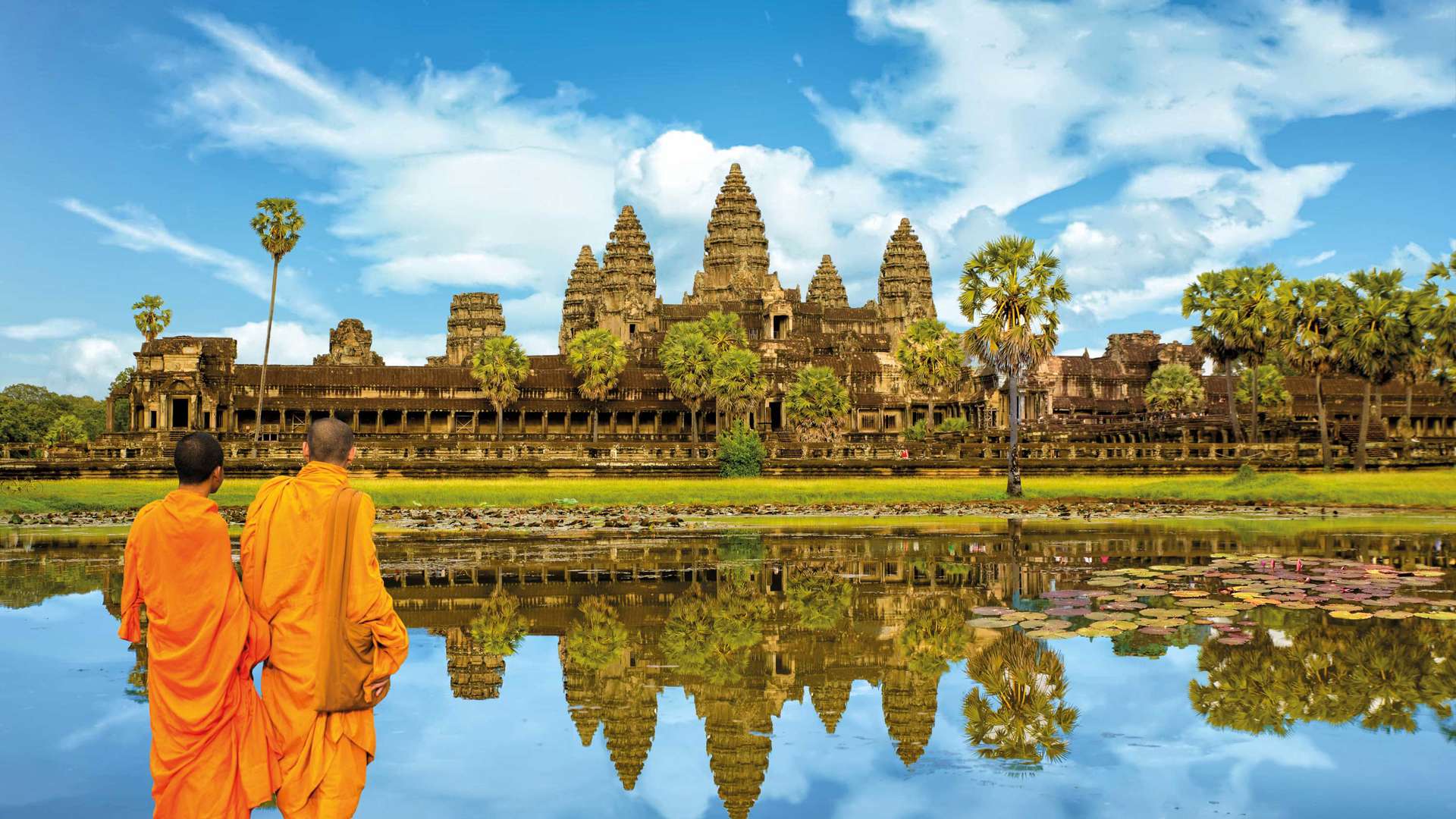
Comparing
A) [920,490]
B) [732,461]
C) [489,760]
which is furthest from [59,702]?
[732,461]

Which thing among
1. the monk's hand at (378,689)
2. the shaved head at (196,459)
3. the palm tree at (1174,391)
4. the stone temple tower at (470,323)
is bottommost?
the monk's hand at (378,689)

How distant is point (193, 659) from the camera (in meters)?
5.48

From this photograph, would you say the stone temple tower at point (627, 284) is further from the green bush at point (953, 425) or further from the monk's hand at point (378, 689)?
the monk's hand at point (378, 689)

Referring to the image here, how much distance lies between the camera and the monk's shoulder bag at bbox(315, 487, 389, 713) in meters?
5.63

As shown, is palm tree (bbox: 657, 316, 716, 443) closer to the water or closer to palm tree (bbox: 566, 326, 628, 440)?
palm tree (bbox: 566, 326, 628, 440)

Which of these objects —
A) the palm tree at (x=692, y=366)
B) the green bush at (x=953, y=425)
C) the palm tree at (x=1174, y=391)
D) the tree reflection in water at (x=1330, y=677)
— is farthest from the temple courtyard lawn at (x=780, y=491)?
the palm tree at (x=1174, y=391)

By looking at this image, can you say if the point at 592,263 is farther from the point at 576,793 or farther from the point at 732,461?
the point at 576,793

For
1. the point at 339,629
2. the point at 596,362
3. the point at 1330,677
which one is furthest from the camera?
the point at 596,362

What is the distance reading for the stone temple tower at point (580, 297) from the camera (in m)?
110

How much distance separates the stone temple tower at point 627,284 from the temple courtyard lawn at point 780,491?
58908 millimetres

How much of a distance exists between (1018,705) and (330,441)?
19.2ft

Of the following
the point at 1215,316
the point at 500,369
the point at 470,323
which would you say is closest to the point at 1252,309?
the point at 1215,316

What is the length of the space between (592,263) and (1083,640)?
105m

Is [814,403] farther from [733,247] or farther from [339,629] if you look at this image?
[339,629]
